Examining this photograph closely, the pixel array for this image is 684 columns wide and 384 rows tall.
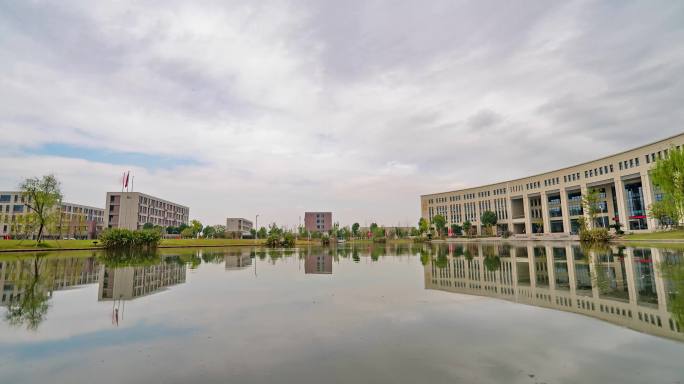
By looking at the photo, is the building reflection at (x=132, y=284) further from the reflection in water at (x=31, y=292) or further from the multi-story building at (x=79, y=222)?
the multi-story building at (x=79, y=222)

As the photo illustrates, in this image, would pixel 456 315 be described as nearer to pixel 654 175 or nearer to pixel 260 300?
pixel 260 300

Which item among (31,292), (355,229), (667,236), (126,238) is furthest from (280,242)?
(355,229)

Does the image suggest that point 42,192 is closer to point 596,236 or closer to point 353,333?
point 353,333

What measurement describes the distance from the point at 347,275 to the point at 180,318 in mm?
10041

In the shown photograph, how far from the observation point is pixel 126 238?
45844mm

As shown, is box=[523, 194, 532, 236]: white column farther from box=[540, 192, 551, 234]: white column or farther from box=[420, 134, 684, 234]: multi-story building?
box=[540, 192, 551, 234]: white column

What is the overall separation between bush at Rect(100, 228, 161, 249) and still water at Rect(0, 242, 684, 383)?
3604 centimetres

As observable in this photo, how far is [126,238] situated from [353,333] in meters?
48.5

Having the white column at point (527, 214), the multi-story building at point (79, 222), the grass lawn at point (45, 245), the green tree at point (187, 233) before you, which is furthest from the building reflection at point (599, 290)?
the multi-story building at point (79, 222)

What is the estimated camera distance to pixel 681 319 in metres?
7.66

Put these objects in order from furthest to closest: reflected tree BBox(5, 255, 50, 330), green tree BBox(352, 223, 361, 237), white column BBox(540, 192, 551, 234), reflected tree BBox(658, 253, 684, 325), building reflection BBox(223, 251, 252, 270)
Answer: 1. green tree BBox(352, 223, 361, 237)
2. white column BBox(540, 192, 551, 234)
3. building reflection BBox(223, 251, 252, 270)
4. reflected tree BBox(5, 255, 50, 330)
5. reflected tree BBox(658, 253, 684, 325)

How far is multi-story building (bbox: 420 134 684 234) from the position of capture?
201 feet

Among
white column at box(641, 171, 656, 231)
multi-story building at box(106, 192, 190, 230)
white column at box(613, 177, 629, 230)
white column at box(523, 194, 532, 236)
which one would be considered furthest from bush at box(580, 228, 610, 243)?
multi-story building at box(106, 192, 190, 230)

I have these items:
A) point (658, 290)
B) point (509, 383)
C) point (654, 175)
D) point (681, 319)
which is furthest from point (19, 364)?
point (654, 175)
